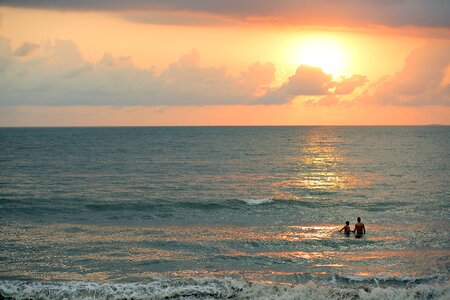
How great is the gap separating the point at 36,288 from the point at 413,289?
18.0 metres

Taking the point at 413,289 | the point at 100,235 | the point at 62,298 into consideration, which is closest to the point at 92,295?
the point at 62,298

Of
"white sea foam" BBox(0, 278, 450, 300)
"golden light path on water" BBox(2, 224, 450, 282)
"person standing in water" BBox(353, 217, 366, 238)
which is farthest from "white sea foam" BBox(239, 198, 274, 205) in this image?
"white sea foam" BBox(0, 278, 450, 300)

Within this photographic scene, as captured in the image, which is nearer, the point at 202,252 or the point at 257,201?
the point at 202,252

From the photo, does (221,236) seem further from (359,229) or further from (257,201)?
(257,201)

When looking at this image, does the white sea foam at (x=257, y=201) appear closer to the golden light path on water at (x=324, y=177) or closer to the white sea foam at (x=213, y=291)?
the golden light path on water at (x=324, y=177)

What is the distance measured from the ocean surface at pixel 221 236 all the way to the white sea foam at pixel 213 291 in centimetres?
6

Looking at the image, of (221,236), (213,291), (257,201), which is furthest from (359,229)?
(257,201)

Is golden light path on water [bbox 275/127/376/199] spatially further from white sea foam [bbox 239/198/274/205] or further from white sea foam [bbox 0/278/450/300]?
white sea foam [bbox 0/278/450/300]

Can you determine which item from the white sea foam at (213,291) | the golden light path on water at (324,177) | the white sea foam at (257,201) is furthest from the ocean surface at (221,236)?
the golden light path on water at (324,177)

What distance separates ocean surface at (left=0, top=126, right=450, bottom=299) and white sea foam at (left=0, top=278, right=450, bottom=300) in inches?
2.4

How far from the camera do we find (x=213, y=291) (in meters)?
24.4

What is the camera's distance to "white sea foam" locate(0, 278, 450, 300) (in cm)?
2378

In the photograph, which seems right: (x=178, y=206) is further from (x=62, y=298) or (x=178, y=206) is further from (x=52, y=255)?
(x=62, y=298)

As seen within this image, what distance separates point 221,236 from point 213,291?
34.2 feet
